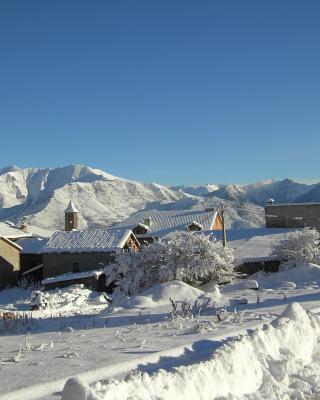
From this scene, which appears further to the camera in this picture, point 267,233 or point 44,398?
point 267,233

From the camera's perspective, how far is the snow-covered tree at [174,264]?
25.9 metres

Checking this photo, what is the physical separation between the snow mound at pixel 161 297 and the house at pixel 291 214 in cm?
4050

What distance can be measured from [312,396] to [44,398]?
3.68 meters

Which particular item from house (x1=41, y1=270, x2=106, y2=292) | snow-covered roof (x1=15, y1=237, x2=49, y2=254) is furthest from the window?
snow-covered roof (x1=15, y1=237, x2=49, y2=254)

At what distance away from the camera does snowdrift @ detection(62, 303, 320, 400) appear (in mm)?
6113

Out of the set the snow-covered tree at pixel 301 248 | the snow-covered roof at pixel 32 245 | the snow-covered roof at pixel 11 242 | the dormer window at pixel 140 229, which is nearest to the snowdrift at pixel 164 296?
the snow-covered tree at pixel 301 248

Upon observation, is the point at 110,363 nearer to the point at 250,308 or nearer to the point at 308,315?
the point at 308,315

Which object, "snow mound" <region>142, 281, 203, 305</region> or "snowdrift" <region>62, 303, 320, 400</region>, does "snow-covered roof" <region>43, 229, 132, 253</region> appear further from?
"snowdrift" <region>62, 303, 320, 400</region>

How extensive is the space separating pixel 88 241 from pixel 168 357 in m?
41.2

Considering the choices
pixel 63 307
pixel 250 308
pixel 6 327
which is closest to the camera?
pixel 6 327

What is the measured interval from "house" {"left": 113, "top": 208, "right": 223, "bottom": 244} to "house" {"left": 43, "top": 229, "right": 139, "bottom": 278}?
10.5 meters

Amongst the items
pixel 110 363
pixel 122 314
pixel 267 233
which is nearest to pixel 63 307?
pixel 122 314

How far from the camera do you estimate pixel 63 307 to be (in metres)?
30.1

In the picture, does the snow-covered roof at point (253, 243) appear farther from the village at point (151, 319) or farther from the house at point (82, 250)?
the house at point (82, 250)
